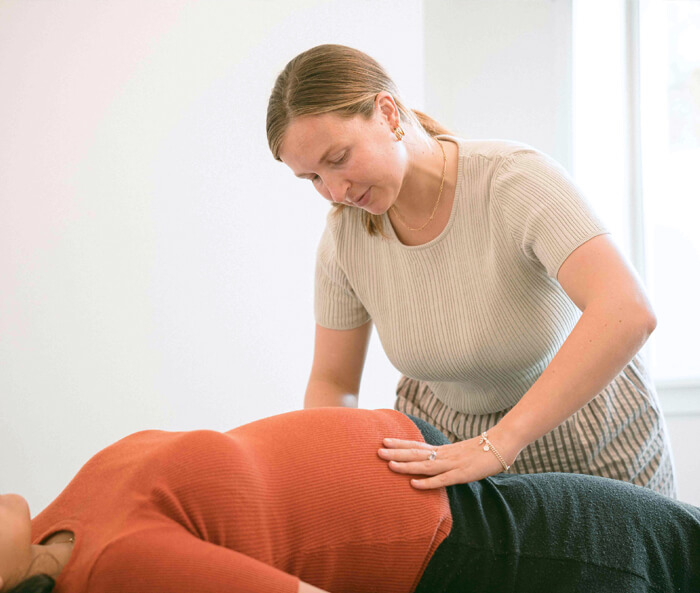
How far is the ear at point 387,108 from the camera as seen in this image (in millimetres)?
1366

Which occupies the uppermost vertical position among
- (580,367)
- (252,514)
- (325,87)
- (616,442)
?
(325,87)

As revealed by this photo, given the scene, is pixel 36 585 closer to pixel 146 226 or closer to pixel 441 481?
pixel 441 481

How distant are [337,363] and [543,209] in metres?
0.66

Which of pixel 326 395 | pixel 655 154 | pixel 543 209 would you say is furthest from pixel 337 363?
pixel 655 154

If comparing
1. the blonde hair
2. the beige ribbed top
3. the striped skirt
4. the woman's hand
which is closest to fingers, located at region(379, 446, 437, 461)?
the woman's hand

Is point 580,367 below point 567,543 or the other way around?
the other way around

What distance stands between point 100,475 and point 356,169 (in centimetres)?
68

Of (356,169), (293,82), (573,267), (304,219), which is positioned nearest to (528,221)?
(573,267)

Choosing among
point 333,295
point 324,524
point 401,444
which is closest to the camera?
point 324,524

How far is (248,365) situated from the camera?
254 cm

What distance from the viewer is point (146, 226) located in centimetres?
245

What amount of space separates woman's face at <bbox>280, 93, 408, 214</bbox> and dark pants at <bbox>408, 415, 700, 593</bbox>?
577 mm

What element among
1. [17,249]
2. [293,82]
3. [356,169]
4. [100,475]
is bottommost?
[100,475]

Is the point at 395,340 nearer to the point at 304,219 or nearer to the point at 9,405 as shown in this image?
the point at 304,219
